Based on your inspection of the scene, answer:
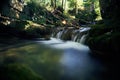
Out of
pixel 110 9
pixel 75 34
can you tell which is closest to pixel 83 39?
pixel 75 34

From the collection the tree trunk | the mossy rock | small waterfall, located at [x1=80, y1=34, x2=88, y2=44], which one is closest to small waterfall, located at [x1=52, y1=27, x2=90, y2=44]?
small waterfall, located at [x1=80, y1=34, x2=88, y2=44]

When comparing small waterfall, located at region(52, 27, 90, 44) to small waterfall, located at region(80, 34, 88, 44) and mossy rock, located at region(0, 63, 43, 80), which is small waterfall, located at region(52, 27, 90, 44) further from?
mossy rock, located at region(0, 63, 43, 80)

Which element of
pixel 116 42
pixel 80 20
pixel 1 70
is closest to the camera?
pixel 1 70

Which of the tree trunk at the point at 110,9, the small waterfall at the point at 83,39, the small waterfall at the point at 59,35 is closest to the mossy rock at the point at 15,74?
the small waterfall at the point at 83,39

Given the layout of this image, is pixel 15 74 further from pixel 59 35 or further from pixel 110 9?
pixel 59 35

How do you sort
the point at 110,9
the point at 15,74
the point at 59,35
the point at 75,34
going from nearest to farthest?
the point at 15,74
the point at 110,9
the point at 75,34
the point at 59,35

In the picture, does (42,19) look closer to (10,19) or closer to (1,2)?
(10,19)

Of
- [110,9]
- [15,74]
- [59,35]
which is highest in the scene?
[110,9]

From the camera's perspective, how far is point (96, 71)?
9758mm

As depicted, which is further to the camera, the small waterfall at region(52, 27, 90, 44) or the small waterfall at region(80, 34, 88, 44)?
the small waterfall at region(52, 27, 90, 44)

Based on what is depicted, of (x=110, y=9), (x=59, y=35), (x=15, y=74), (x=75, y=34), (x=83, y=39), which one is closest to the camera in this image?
(x=15, y=74)

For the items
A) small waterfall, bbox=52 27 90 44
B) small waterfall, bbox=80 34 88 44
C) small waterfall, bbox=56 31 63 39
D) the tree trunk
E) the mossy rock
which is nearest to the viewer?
the mossy rock

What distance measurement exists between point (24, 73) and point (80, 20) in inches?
1222

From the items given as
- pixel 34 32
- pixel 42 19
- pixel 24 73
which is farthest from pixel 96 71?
pixel 42 19
